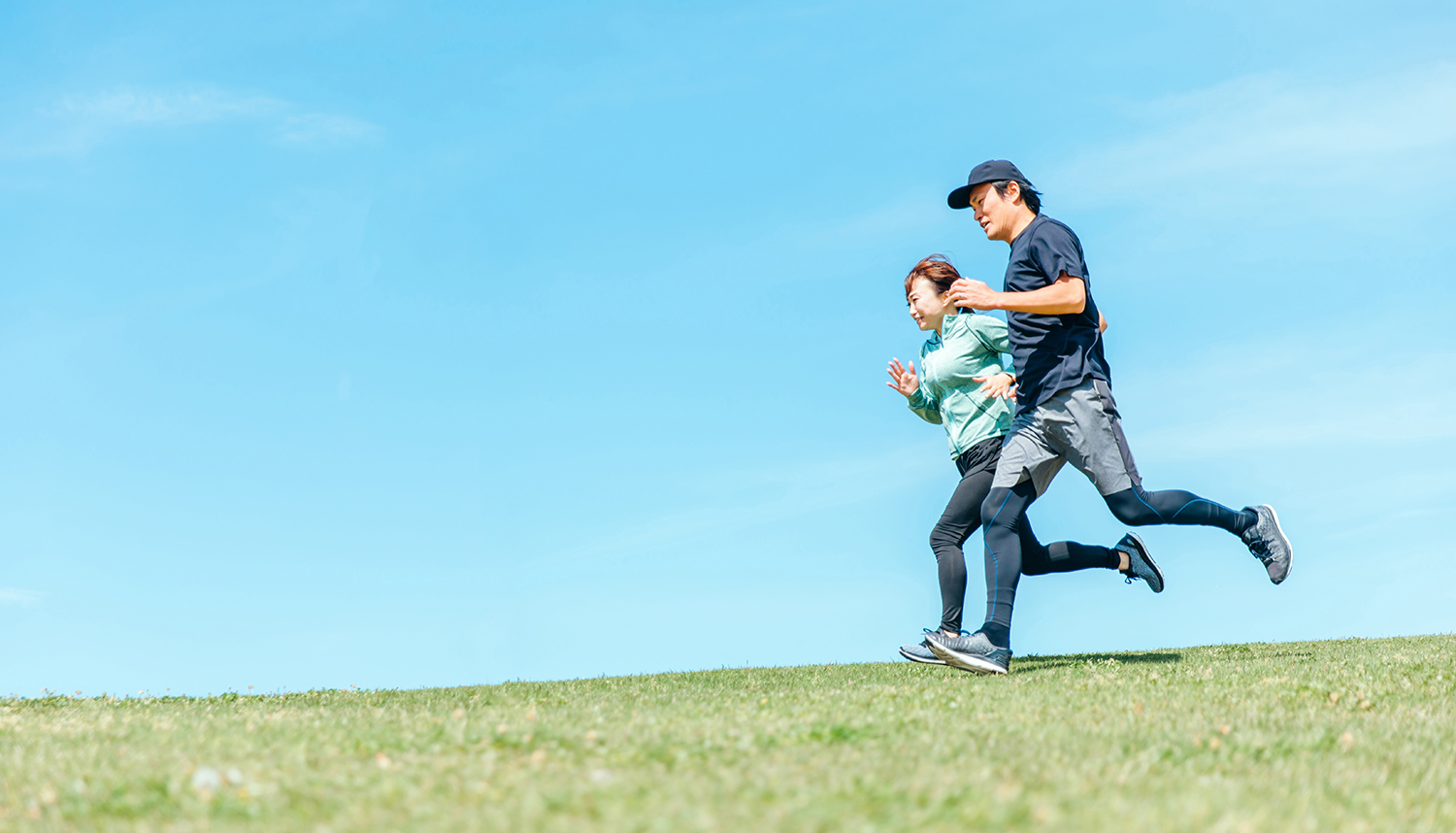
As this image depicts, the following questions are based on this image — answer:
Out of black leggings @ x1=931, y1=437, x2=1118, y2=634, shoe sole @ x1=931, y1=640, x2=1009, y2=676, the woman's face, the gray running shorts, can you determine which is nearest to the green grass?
shoe sole @ x1=931, y1=640, x2=1009, y2=676

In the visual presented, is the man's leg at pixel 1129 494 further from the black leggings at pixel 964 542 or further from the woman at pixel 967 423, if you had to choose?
the black leggings at pixel 964 542

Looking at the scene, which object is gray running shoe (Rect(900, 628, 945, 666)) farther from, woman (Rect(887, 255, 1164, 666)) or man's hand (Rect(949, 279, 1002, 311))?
man's hand (Rect(949, 279, 1002, 311))

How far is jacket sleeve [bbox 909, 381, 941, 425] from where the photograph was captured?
11.8m

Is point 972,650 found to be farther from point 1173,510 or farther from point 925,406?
point 925,406

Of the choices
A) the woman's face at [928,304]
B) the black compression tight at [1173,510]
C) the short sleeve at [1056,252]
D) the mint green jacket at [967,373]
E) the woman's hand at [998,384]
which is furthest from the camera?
the woman's face at [928,304]

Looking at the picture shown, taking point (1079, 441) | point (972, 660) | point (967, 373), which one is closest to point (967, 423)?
point (967, 373)

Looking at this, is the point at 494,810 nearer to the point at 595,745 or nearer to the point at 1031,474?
the point at 595,745

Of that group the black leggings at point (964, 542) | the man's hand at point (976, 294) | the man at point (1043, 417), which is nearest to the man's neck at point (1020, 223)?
the man at point (1043, 417)

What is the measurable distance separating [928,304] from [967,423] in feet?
3.89

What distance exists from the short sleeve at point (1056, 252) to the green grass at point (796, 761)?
125 inches

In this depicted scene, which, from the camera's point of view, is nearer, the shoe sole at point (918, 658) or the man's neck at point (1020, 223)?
the man's neck at point (1020, 223)

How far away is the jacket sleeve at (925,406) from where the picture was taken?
466 inches

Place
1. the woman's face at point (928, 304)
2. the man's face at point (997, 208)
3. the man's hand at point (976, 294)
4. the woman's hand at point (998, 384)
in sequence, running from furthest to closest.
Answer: the woman's face at point (928, 304) → the woman's hand at point (998, 384) → the man's face at point (997, 208) → the man's hand at point (976, 294)

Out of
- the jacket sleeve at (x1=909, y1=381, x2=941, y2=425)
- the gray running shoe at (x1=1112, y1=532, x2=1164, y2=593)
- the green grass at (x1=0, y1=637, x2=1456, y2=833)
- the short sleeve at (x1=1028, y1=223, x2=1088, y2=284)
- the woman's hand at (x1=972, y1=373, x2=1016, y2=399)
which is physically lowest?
the green grass at (x1=0, y1=637, x2=1456, y2=833)
